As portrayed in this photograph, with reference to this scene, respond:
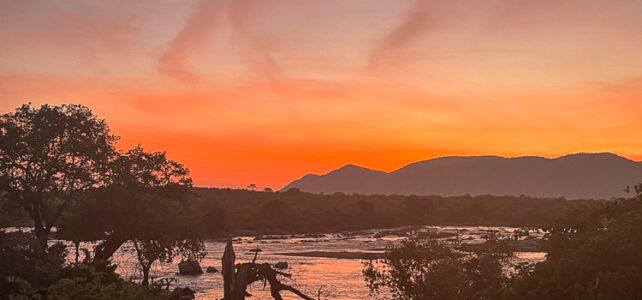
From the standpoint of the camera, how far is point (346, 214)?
15962cm

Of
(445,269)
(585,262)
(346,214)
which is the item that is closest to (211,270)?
(445,269)

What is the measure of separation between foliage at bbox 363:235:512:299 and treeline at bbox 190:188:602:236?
93621mm

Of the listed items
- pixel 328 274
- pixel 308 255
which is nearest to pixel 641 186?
pixel 328 274

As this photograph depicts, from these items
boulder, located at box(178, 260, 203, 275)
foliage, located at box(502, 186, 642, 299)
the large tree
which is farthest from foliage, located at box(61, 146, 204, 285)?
foliage, located at box(502, 186, 642, 299)

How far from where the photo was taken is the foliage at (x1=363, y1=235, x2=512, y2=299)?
30.5 metres

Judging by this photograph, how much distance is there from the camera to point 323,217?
6048 inches

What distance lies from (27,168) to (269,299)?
22666mm

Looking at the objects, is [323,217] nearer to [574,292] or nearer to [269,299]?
[269,299]

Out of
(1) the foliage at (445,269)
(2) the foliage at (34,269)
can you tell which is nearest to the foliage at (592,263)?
(1) the foliage at (445,269)

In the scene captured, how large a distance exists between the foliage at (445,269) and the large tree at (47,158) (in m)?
26.4

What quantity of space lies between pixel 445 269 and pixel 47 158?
Result: 107 ft

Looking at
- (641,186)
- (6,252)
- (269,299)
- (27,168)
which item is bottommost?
(269,299)

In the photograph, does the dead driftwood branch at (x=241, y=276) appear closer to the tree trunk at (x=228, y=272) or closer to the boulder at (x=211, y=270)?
the tree trunk at (x=228, y=272)

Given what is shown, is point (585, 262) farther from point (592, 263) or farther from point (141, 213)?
point (141, 213)
